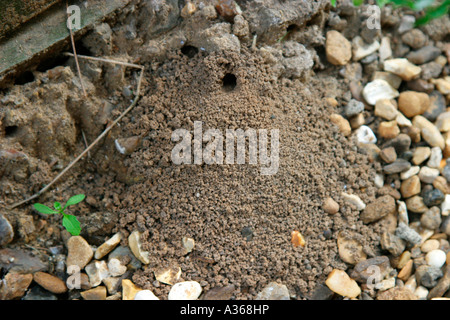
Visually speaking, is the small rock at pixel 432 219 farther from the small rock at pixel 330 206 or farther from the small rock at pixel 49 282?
the small rock at pixel 49 282

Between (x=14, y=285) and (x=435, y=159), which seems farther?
(x=435, y=159)

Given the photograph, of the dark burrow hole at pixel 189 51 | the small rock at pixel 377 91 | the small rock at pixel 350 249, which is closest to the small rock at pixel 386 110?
the small rock at pixel 377 91

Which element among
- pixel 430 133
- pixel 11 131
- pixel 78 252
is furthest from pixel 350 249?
pixel 11 131

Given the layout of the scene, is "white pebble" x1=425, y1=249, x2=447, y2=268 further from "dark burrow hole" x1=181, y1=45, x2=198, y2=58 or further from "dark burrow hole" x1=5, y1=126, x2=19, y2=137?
"dark burrow hole" x1=5, y1=126, x2=19, y2=137

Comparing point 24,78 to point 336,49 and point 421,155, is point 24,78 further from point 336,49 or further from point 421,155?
point 421,155

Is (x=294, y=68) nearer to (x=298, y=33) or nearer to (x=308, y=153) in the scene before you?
(x=298, y=33)

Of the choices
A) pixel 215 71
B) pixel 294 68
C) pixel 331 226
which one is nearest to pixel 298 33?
pixel 294 68

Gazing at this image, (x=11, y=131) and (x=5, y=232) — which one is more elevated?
(x=11, y=131)
